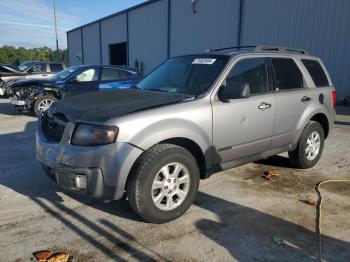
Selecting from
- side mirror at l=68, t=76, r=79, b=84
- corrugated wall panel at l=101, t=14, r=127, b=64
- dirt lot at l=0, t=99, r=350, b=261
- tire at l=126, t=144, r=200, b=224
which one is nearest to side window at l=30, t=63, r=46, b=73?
side mirror at l=68, t=76, r=79, b=84

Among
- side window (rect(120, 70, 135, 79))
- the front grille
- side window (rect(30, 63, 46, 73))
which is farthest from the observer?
side window (rect(30, 63, 46, 73))

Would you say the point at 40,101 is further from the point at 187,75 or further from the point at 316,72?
the point at 316,72

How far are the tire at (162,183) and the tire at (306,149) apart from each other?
7.20ft

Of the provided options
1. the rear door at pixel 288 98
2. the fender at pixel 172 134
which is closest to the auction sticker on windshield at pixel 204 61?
the rear door at pixel 288 98

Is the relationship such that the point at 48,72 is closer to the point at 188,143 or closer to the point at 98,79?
the point at 98,79

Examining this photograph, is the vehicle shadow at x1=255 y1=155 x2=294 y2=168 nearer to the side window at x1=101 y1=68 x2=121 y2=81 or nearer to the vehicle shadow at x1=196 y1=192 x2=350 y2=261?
the vehicle shadow at x1=196 y1=192 x2=350 y2=261

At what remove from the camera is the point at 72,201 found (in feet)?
14.0

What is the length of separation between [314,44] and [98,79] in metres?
8.76

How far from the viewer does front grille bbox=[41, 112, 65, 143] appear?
379cm

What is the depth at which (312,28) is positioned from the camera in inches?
541

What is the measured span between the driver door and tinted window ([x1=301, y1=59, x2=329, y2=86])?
1050mm

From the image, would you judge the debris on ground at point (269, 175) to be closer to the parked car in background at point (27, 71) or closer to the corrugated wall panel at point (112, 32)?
the parked car in background at point (27, 71)

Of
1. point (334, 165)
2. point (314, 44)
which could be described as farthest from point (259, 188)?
point (314, 44)

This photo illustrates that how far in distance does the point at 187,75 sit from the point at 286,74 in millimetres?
1528
